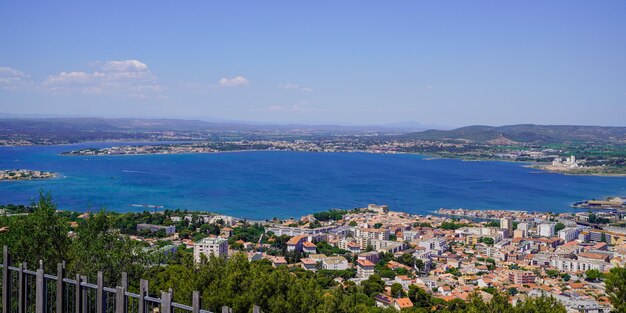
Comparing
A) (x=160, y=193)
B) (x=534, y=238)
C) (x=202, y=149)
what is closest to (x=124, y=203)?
(x=160, y=193)

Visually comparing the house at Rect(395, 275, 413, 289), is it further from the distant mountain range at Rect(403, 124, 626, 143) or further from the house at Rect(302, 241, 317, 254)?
the distant mountain range at Rect(403, 124, 626, 143)

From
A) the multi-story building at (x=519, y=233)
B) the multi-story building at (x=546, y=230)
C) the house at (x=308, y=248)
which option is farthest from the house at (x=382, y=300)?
the multi-story building at (x=546, y=230)

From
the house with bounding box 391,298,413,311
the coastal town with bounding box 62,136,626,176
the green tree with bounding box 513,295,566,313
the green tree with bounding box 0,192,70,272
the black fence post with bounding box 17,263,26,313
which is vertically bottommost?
the house with bounding box 391,298,413,311

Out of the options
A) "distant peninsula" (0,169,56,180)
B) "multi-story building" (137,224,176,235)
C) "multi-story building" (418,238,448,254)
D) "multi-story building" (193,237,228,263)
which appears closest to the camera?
"multi-story building" (193,237,228,263)

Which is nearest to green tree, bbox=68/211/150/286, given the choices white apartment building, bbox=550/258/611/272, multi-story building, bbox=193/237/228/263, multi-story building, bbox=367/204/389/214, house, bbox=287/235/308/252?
multi-story building, bbox=193/237/228/263

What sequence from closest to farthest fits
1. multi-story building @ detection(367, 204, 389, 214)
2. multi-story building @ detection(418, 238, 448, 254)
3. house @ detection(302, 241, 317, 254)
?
house @ detection(302, 241, 317, 254) < multi-story building @ detection(418, 238, 448, 254) < multi-story building @ detection(367, 204, 389, 214)

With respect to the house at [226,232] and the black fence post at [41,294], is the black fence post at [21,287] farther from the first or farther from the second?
the house at [226,232]

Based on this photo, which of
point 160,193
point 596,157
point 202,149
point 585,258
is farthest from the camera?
point 202,149

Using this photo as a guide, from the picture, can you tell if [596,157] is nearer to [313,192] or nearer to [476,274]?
[313,192]
